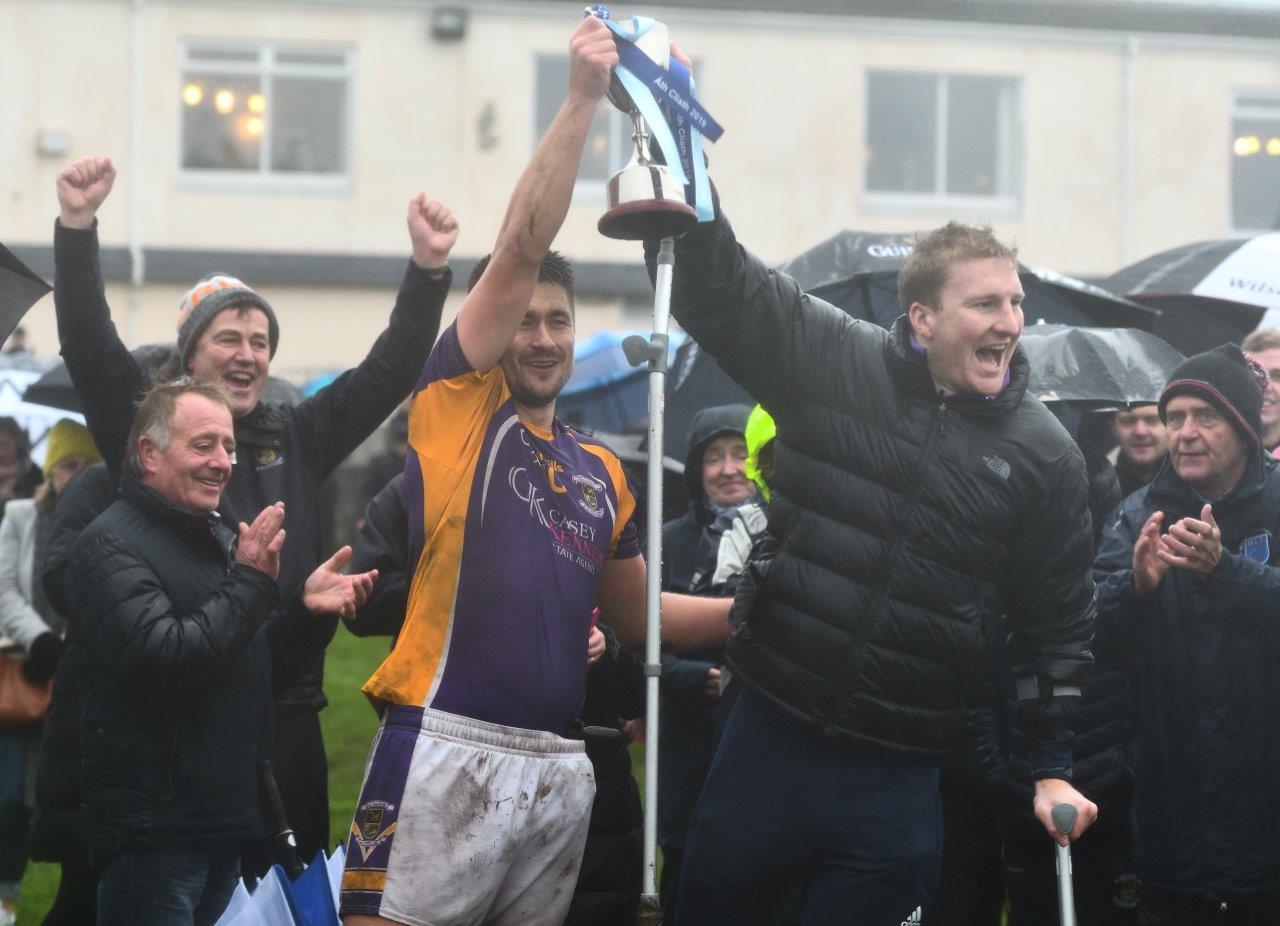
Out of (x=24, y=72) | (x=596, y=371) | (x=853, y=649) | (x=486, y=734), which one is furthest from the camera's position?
(x=24, y=72)

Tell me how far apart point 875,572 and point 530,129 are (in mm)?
14926

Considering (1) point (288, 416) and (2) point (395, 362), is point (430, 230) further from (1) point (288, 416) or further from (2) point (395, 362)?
(1) point (288, 416)

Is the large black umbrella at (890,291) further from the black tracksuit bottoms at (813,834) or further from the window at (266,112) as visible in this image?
the window at (266,112)

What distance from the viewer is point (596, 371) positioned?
35.2 ft

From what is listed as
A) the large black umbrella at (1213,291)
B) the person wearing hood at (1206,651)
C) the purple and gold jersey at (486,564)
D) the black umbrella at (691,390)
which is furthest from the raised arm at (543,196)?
the large black umbrella at (1213,291)

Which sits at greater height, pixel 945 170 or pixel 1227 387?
pixel 945 170

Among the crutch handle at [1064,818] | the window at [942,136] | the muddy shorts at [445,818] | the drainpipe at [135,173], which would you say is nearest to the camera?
the muddy shorts at [445,818]

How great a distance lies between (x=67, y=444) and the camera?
707cm

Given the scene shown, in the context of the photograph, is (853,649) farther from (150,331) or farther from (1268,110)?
(1268,110)

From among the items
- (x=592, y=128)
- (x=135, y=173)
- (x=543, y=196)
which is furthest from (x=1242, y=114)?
(x=543, y=196)

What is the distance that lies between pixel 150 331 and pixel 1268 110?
1272cm

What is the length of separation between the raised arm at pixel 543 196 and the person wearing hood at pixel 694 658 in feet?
7.33

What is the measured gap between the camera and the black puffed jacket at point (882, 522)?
13.2ft

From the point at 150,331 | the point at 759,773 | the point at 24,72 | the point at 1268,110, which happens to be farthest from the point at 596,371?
the point at 1268,110
